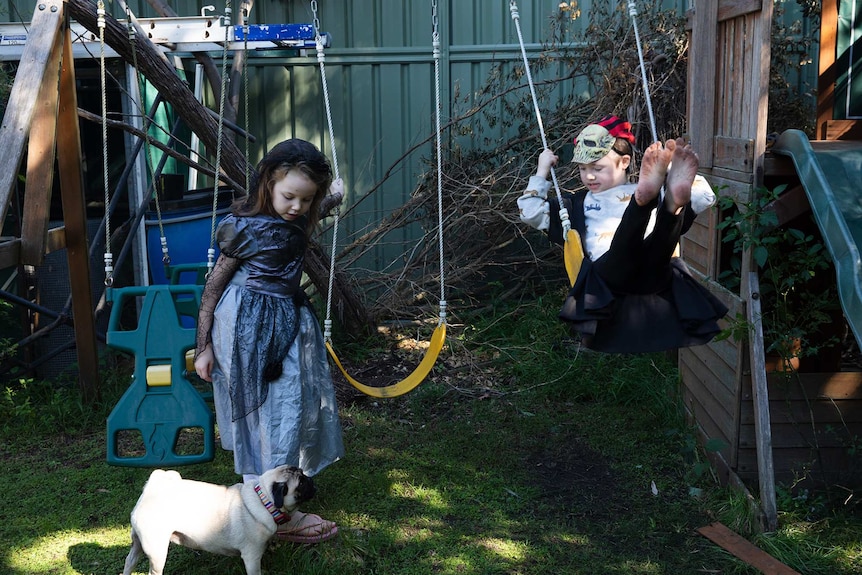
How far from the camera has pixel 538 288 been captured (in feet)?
22.8

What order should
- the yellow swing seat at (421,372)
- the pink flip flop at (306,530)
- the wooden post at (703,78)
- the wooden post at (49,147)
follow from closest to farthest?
the pink flip flop at (306,530)
the yellow swing seat at (421,372)
the wooden post at (49,147)
the wooden post at (703,78)

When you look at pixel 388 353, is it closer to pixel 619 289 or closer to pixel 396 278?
pixel 396 278

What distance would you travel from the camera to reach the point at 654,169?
2.96 meters

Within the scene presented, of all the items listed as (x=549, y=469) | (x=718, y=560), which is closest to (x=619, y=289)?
(x=718, y=560)

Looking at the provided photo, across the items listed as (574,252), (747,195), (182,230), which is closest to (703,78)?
(747,195)

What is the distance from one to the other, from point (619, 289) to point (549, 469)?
1511mm

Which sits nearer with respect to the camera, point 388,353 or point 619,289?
point 619,289

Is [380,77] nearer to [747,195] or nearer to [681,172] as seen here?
[747,195]

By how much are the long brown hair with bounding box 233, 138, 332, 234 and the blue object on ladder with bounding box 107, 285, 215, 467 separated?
56 centimetres

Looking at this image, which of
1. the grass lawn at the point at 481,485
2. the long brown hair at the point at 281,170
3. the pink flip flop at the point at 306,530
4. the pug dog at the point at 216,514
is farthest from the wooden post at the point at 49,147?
the pink flip flop at the point at 306,530

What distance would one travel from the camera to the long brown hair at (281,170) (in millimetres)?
3375

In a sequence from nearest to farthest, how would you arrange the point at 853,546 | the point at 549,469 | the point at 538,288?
the point at 853,546, the point at 549,469, the point at 538,288

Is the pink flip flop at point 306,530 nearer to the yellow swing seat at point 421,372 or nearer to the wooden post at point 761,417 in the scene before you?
the yellow swing seat at point 421,372

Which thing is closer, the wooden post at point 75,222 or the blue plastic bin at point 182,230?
the wooden post at point 75,222
